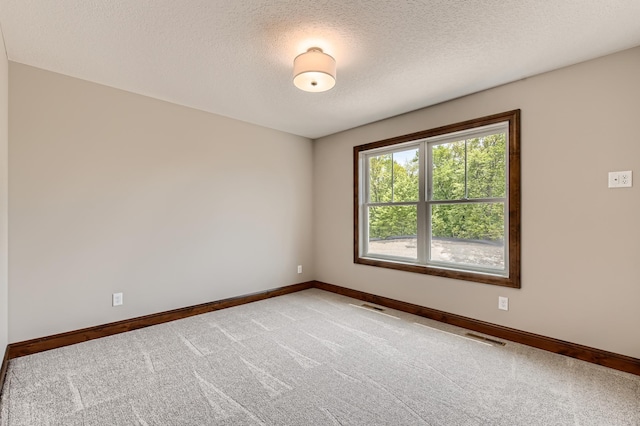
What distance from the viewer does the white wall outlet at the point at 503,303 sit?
285cm

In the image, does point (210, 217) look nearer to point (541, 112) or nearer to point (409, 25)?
point (409, 25)

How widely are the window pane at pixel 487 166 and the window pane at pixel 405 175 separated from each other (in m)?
0.65

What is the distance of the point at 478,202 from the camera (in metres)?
3.12

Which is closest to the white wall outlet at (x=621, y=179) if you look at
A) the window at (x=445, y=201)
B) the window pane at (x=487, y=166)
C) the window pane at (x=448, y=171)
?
the window at (x=445, y=201)

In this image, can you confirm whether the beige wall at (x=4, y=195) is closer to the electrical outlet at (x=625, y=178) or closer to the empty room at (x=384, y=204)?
the empty room at (x=384, y=204)

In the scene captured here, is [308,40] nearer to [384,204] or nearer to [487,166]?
[487,166]

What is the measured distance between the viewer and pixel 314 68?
2.13m

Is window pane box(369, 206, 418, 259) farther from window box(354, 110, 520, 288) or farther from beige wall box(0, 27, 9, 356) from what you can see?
beige wall box(0, 27, 9, 356)

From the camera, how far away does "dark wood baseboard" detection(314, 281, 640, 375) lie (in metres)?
2.26

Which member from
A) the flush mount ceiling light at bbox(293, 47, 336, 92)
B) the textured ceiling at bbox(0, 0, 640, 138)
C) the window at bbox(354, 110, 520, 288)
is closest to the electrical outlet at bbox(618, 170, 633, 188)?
the window at bbox(354, 110, 520, 288)

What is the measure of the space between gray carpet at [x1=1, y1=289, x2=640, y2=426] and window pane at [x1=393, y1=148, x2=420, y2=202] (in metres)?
1.63

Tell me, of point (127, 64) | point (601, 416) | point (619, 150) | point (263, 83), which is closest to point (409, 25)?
point (263, 83)

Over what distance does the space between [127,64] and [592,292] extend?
4291mm

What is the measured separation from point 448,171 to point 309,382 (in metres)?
2.62
